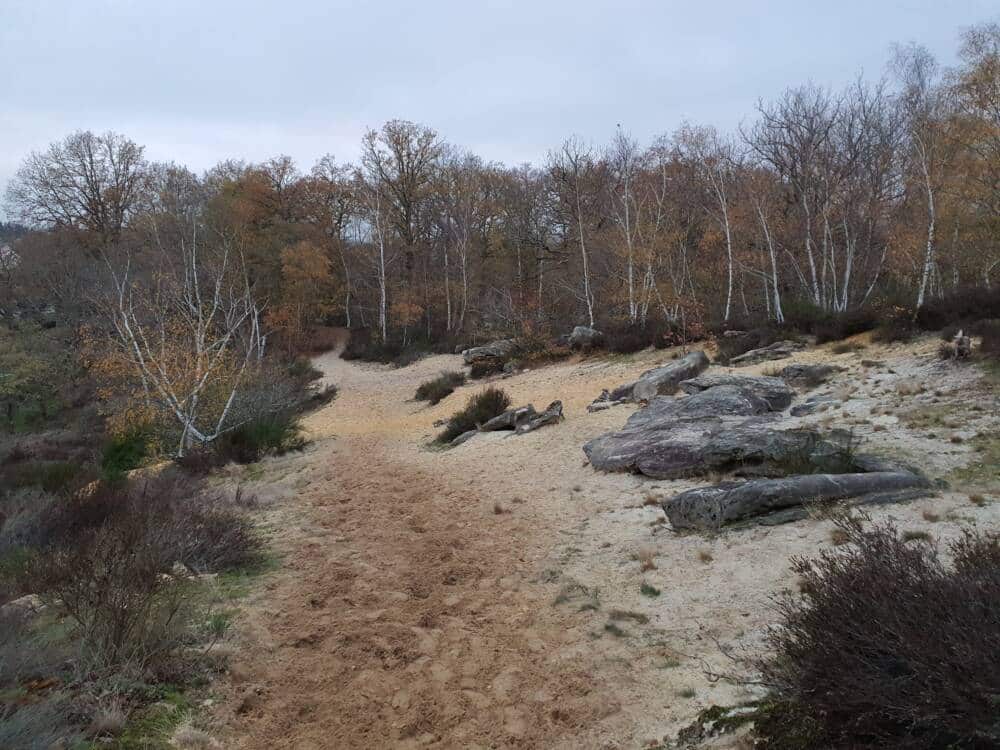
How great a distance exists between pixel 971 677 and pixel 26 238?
4663cm

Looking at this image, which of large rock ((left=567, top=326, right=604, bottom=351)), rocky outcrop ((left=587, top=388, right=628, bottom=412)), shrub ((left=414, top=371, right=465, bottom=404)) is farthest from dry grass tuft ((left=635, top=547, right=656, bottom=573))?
large rock ((left=567, top=326, right=604, bottom=351))

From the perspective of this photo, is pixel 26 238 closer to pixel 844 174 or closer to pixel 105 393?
pixel 105 393

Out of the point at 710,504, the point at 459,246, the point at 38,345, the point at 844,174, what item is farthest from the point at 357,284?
the point at 710,504

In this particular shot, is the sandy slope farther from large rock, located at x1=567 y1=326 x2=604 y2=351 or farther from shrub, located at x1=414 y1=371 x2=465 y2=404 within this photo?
large rock, located at x1=567 y1=326 x2=604 y2=351

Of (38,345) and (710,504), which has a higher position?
(38,345)

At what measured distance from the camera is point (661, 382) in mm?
11781

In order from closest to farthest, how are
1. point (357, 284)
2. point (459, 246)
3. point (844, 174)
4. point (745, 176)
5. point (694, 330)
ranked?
point (694, 330)
point (844, 174)
point (745, 176)
point (459, 246)
point (357, 284)

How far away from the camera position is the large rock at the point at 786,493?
5270 mm

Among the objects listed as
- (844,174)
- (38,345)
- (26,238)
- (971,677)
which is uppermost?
(26,238)

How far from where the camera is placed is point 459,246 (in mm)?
31141

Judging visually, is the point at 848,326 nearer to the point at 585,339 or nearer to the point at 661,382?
the point at 661,382

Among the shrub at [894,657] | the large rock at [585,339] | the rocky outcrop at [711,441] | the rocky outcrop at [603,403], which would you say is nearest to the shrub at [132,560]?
the shrub at [894,657]

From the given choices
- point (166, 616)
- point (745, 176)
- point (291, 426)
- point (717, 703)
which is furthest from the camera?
point (745, 176)

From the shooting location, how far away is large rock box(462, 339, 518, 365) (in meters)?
21.9
